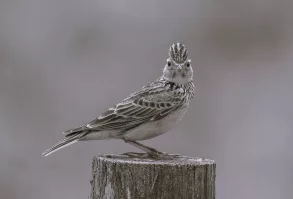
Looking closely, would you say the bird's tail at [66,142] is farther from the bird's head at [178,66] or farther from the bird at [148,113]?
the bird's head at [178,66]

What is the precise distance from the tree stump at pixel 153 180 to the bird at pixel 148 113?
976 millimetres

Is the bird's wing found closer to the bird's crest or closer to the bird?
the bird

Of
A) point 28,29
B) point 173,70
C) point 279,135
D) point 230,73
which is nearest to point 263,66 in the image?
point 230,73

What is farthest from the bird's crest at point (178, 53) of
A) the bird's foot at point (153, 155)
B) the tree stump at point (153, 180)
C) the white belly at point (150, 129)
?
the tree stump at point (153, 180)

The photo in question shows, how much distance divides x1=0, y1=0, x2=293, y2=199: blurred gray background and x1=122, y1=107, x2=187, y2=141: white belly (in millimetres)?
5028

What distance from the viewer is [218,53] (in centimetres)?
1733

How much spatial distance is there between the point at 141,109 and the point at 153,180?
A: 5.70ft

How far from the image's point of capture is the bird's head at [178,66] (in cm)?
884

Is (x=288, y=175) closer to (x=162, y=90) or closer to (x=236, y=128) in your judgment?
(x=236, y=128)

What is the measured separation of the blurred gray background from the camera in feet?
48.6

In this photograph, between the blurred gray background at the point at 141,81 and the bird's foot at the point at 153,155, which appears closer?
the bird's foot at the point at 153,155

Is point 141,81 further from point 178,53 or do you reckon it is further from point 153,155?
point 153,155

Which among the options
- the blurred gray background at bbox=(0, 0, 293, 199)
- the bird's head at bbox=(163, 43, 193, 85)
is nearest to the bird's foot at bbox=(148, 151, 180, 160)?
the bird's head at bbox=(163, 43, 193, 85)

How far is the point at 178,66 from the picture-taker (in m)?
8.81
